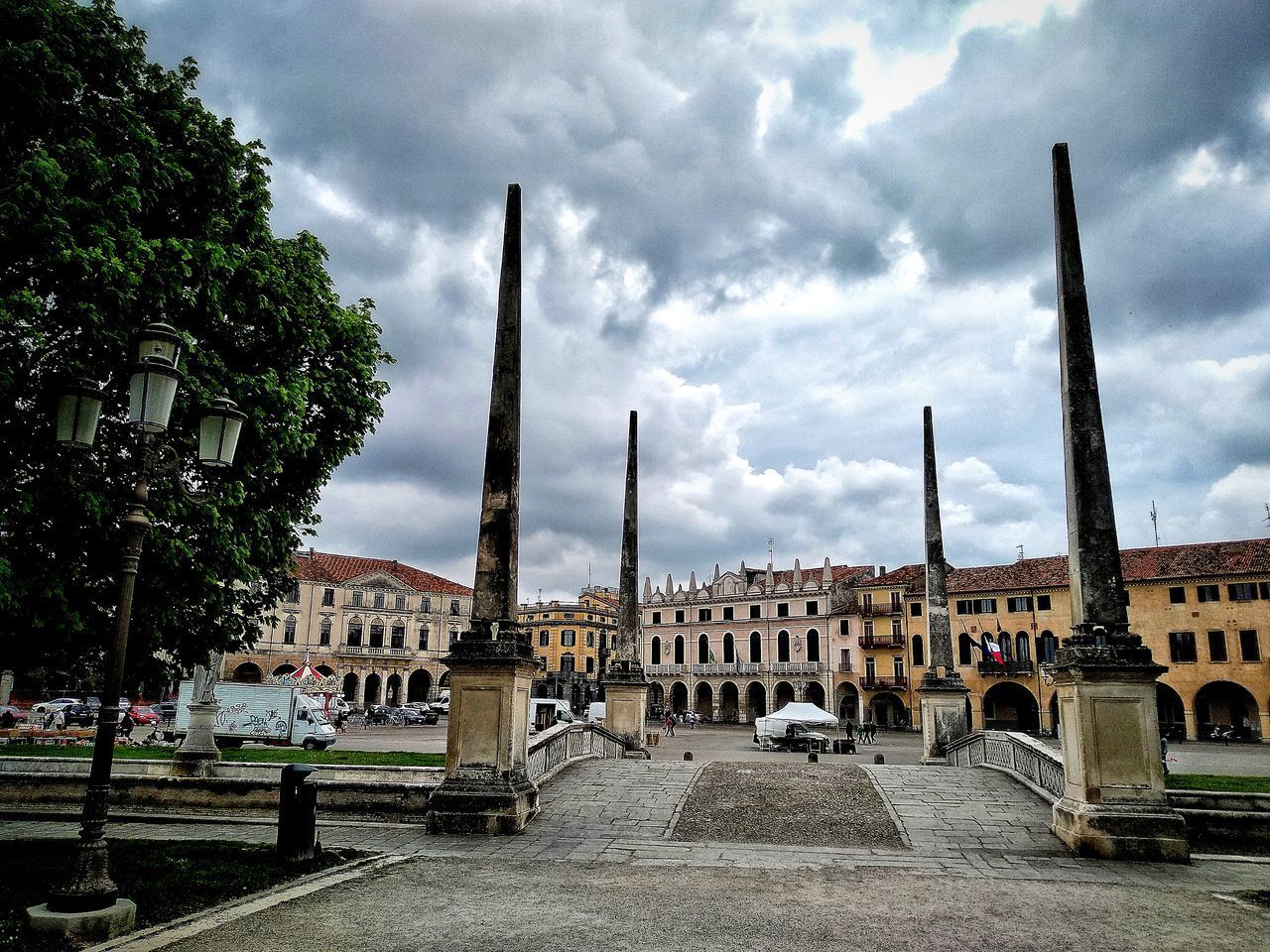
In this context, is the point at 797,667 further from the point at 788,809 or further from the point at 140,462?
the point at 140,462

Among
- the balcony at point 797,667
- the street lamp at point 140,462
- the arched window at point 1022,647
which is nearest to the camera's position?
the street lamp at point 140,462

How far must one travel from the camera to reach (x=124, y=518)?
722 cm

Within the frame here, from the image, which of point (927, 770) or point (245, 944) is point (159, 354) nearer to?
point (245, 944)

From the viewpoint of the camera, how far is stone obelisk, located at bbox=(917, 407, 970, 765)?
792 inches

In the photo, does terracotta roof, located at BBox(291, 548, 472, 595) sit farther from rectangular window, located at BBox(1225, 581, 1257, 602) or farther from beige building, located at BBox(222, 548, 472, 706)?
rectangular window, located at BBox(1225, 581, 1257, 602)

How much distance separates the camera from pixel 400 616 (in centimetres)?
7588

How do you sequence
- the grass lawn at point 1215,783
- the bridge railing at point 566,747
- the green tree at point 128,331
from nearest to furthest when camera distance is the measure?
the green tree at point 128,331
the bridge railing at point 566,747
the grass lawn at point 1215,783

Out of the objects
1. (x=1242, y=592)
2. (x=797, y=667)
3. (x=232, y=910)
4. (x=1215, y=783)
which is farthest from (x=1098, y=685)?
(x=797, y=667)

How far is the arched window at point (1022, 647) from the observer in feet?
171

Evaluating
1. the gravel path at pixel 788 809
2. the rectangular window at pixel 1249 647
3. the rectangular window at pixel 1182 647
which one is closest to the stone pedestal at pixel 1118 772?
the gravel path at pixel 788 809

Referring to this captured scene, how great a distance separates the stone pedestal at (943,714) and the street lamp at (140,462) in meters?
17.5

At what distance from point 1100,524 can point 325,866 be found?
33.7ft

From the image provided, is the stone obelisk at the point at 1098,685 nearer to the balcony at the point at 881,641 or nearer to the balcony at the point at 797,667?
the balcony at the point at 881,641

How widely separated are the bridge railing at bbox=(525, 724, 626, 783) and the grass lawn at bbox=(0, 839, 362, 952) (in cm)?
415
